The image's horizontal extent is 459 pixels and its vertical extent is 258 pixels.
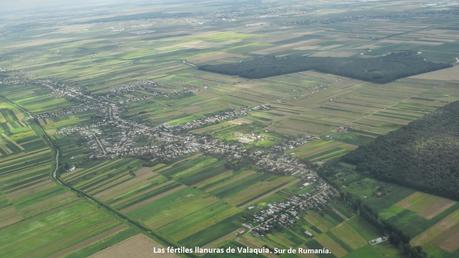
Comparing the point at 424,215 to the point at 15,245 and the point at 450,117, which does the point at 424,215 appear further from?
the point at 15,245

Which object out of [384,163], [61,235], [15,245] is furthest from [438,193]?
[15,245]

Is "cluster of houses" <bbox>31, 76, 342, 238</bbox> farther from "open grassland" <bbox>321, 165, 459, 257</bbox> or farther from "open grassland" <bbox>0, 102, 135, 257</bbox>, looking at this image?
"open grassland" <bbox>0, 102, 135, 257</bbox>

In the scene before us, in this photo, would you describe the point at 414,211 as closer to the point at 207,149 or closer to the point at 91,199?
the point at 207,149

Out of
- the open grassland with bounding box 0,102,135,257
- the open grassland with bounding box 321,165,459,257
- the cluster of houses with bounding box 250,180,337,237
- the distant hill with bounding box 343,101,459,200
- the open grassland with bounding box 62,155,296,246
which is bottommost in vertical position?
the open grassland with bounding box 0,102,135,257

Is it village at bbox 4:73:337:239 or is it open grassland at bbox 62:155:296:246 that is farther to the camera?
village at bbox 4:73:337:239

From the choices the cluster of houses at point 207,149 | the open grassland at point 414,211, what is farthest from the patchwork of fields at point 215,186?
the cluster of houses at point 207,149

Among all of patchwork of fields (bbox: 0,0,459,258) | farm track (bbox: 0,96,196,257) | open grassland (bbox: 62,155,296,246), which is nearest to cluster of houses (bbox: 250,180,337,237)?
patchwork of fields (bbox: 0,0,459,258)
